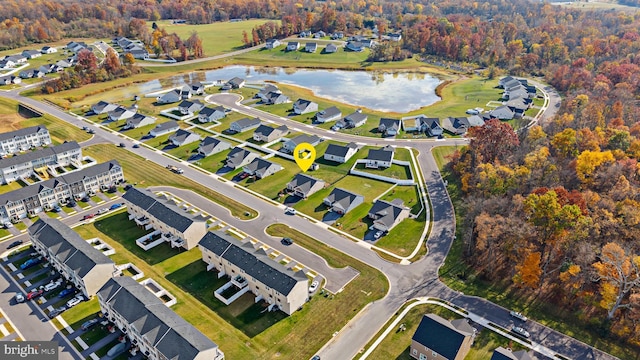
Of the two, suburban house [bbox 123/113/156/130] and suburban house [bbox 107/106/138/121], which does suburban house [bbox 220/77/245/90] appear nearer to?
suburban house [bbox 107/106/138/121]

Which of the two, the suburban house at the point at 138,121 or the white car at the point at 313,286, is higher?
the suburban house at the point at 138,121

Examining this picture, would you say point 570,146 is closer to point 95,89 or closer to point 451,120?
point 451,120

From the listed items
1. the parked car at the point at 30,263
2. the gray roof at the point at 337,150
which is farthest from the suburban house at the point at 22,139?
the gray roof at the point at 337,150

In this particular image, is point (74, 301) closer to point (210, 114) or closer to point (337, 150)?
point (337, 150)

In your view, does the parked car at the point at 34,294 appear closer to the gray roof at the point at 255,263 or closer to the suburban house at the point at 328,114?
the gray roof at the point at 255,263

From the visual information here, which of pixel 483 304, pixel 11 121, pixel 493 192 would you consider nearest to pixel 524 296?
pixel 483 304
